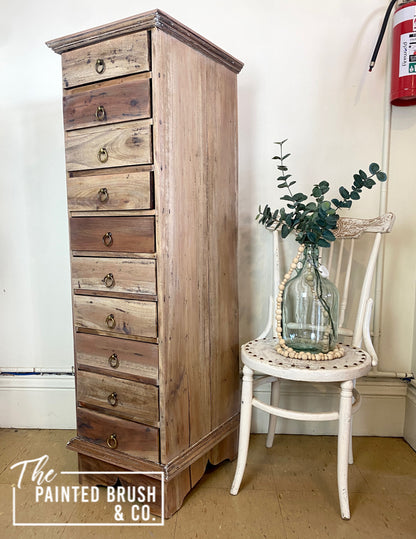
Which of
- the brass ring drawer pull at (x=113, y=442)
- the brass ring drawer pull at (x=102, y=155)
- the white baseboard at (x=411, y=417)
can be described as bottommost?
the white baseboard at (x=411, y=417)

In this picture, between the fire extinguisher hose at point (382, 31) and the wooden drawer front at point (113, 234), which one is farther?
the fire extinguisher hose at point (382, 31)

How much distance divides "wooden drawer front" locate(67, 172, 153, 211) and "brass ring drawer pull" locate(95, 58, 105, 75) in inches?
12.4

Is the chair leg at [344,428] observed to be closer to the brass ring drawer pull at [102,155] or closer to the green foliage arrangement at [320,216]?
the green foliage arrangement at [320,216]

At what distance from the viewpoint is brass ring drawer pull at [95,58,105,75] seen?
51.6 inches

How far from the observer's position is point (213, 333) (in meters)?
1.54

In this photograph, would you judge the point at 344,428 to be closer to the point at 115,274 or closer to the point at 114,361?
the point at 114,361

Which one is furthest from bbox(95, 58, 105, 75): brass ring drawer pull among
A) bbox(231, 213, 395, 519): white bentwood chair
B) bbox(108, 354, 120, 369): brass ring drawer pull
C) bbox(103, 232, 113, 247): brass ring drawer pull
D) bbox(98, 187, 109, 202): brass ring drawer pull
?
bbox(231, 213, 395, 519): white bentwood chair

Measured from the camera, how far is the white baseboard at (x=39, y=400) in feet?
6.53

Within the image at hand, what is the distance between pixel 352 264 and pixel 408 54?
834 millimetres

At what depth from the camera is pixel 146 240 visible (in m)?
1.30

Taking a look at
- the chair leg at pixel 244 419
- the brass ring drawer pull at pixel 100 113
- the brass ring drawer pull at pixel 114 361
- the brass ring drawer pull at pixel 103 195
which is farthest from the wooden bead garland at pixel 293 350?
the brass ring drawer pull at pixel 100 113

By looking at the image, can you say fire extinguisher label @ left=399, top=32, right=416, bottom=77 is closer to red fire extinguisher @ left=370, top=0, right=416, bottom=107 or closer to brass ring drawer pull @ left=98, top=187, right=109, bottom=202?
red fire extinguisher @ left=370, top=0, right=416, bottom=107

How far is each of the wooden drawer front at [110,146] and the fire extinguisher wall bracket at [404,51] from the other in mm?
1042

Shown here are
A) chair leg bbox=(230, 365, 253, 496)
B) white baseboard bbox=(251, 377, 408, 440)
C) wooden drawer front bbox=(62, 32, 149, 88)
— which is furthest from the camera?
white baseboard bbox=(251, 377, 408, 440)
